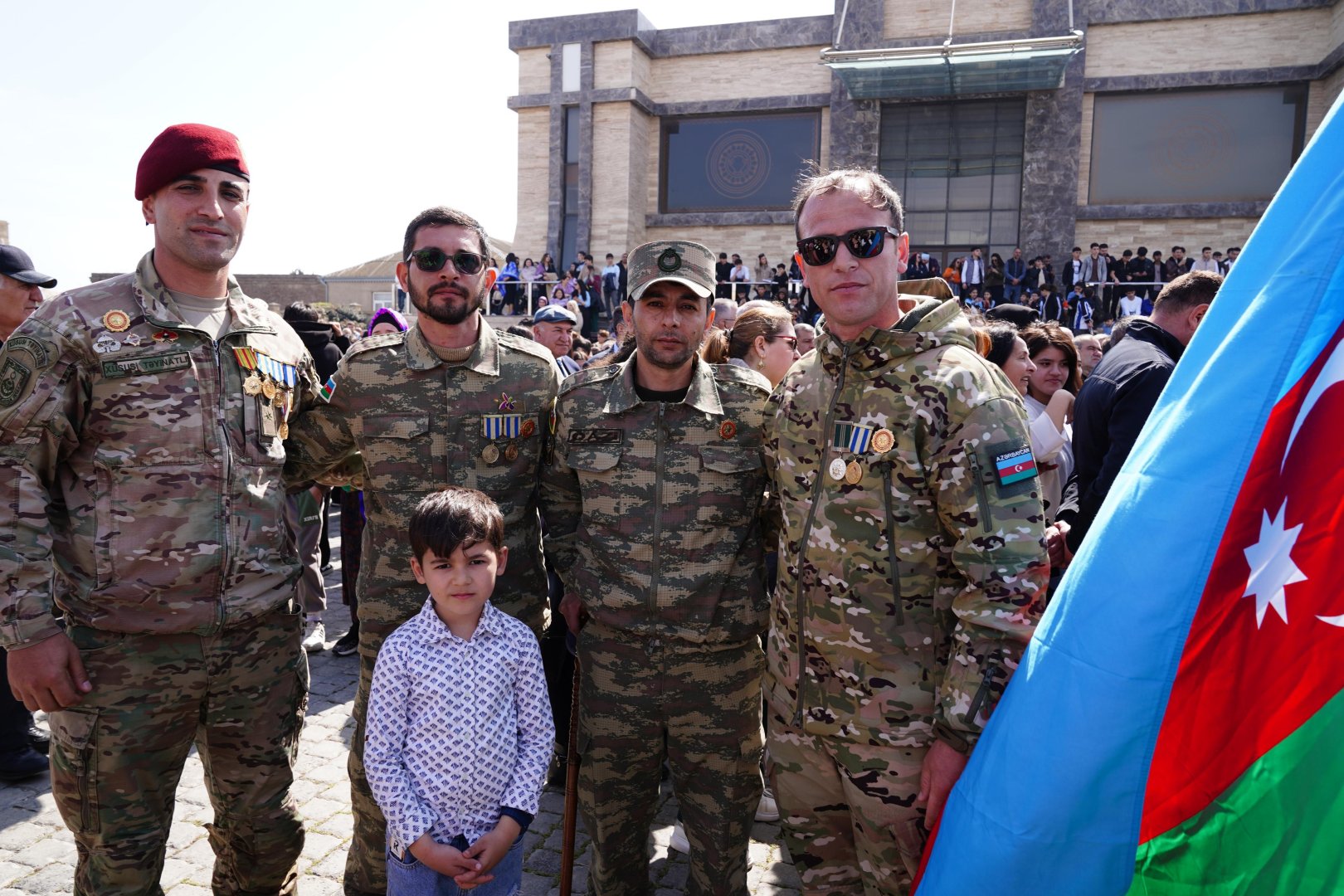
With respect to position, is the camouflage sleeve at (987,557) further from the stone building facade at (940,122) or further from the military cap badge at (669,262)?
the stone building facade at (940,122)

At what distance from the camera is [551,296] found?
2148cm

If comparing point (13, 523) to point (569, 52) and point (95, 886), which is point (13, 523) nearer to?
point (95, 886)

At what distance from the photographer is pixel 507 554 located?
280cm

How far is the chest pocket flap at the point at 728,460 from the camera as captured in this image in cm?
297

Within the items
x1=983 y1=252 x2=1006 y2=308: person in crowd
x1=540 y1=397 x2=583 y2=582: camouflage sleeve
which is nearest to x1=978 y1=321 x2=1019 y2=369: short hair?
x1=540 y1=397 x2=583 y2=582: camouflage sleeve

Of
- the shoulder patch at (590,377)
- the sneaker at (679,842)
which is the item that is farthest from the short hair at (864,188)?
the sneaker at (679,842)

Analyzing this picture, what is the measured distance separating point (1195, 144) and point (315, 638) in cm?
2399

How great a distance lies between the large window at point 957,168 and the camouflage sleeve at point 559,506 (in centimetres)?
2162

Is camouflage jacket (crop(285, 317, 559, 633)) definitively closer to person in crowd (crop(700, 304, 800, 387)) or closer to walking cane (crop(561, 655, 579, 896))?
walking cane (crop(561, 655, 579, 896))

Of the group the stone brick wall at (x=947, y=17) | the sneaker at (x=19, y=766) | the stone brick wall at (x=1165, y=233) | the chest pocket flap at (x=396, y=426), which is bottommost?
the sneaker at (x=19, y=766)

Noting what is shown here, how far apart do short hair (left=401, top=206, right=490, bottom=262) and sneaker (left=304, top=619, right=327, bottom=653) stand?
148 inches

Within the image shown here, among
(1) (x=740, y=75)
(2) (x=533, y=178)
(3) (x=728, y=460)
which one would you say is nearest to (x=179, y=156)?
(3) (x=728, y=460)

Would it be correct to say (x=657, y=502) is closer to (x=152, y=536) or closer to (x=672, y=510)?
(x=672, y=510)

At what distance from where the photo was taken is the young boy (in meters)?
2.35
